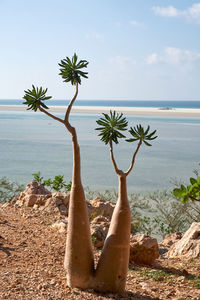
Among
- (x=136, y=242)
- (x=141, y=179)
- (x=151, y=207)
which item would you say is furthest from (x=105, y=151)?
(x=136, y=242)

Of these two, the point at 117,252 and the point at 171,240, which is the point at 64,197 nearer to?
the point at 171,240

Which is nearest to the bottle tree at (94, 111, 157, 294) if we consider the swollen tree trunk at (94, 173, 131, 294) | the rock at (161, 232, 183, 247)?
the swollen tree trunk at (94, 173, 131, 294)

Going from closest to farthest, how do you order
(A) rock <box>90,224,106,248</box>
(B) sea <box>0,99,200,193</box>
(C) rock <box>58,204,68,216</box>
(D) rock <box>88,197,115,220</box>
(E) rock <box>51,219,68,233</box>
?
(A) rock <box>90,224,106,248</box> → (E) rock <box>51,219,68,233</box> → (C) rock <box>58,204,68,216</box> → (D) rock <box>88,197,115,220</box> → (B) sea <box>0,99,200,193</box>

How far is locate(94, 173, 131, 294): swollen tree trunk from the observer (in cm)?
383

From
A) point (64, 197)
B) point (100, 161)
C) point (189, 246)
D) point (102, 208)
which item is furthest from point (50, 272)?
point (100, 161)

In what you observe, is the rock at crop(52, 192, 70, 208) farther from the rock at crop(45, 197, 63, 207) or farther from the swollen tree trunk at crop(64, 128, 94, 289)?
the swollen tree trunk at crop(64, 128, 94, 289)

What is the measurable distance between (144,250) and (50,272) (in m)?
1.58

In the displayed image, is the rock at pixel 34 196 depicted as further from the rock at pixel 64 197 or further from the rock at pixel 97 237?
the rock at pixel 97 237

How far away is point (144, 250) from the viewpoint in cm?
553

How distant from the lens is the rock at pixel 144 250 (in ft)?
18.1

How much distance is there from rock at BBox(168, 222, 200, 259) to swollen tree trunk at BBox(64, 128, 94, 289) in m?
2.50

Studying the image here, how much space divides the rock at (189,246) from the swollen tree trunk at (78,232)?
2500 millimetres

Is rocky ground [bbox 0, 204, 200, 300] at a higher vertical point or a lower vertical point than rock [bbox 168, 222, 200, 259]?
lower

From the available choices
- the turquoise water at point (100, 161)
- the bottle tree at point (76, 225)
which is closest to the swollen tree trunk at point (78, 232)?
the bottle tree at point (76, 225)
